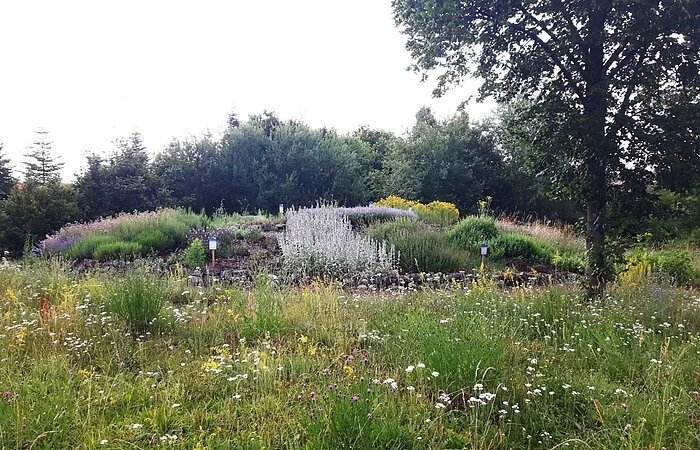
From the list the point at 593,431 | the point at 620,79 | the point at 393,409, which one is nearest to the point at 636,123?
the point at 620,79

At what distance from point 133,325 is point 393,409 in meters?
2.70

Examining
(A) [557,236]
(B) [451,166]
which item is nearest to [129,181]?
(B) [451,166]

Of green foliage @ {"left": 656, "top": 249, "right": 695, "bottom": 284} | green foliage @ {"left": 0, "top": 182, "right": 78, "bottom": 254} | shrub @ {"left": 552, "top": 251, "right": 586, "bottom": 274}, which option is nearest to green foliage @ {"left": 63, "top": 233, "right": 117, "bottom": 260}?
green foliage @ {"left": 0, "top": 182, "right": 78, "bottom": 254}

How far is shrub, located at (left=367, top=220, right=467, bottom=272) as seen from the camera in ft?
25.1

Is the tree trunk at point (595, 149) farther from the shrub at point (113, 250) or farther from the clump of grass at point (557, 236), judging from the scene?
the shrub at point (113, 250)

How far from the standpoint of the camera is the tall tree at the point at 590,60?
4.40 meters

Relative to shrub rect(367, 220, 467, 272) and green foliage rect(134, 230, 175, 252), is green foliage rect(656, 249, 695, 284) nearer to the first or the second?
shrub rect(367, 220, 467, 272)

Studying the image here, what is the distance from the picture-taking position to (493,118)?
19.2 meters

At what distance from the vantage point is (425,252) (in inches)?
306

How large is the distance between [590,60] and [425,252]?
3757mm

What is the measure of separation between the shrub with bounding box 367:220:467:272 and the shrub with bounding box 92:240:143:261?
4596 millimetres

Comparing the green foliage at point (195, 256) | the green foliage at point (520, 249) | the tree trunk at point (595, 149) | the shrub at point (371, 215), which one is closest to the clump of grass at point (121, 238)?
the green foliage at point (195, 256)

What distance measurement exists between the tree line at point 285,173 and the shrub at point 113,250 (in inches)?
153

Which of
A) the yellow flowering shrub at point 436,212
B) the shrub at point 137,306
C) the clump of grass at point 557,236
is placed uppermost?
the yellow flowering shrub at point 436,212
